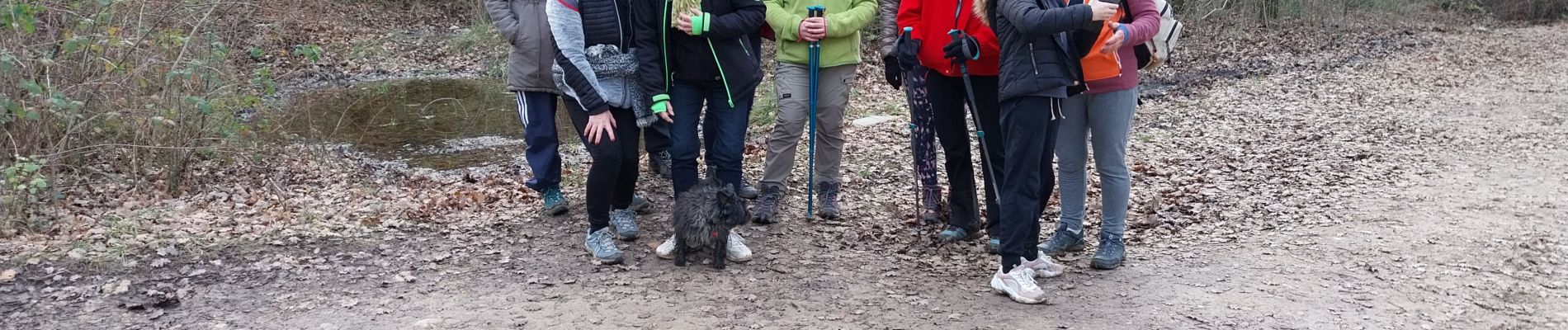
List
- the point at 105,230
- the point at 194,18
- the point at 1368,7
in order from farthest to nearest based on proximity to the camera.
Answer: the point at 1368,7 < the point at 194,18 < the point at 105,230

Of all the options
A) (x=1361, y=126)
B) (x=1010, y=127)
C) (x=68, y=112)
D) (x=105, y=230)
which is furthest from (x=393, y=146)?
(x=1361, y=126)

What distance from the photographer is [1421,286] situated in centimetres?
446

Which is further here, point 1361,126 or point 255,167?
point 1361,126

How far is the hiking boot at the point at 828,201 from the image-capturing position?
19.1 ft

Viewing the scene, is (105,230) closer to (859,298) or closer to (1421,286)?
(859,298)

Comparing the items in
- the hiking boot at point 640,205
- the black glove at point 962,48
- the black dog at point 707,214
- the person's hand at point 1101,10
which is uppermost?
the person's hand at point 1101,10

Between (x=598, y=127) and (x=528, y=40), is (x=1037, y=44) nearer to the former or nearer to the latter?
(x=598, y=127)

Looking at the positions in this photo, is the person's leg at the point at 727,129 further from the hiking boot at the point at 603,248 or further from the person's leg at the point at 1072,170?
the person's leg at the point at 1072,170

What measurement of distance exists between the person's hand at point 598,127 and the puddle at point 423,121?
3448 millimetres

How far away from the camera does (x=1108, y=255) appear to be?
15.9 feet

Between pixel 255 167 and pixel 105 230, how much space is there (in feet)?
5.37

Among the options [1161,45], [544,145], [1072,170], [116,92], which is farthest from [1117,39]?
[116,92]

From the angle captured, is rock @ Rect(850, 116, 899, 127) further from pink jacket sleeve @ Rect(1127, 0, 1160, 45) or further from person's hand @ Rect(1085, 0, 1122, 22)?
person's hand @ Rect(1085, 0, 1122, 22)

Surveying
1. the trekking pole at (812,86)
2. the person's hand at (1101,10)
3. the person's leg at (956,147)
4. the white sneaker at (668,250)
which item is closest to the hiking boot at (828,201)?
the trekking pole at (812,86)
